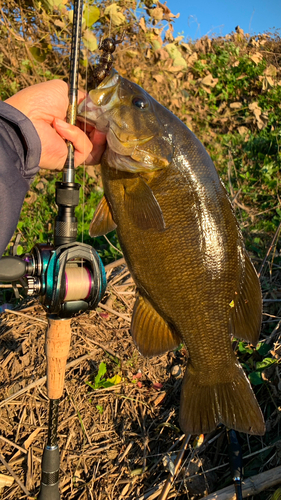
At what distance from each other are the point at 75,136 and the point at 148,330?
2.96 ft

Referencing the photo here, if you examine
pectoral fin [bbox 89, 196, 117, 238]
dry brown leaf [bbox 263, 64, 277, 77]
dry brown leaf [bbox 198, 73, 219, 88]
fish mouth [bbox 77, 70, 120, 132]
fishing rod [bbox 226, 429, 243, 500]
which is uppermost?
dry brown leaf [bbox 263, 64, 277, 77]

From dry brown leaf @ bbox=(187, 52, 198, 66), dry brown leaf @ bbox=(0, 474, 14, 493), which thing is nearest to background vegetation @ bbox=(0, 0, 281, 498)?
dry brown leaf @ bbox=(187, 52, 198, 66)

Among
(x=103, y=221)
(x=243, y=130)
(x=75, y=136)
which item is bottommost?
(x=103, y=221)

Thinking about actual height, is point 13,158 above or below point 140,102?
below

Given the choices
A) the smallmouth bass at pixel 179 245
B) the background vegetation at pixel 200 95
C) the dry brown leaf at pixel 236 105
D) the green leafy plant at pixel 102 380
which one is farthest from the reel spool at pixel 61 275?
the dry brown leaf at pixel 236 105

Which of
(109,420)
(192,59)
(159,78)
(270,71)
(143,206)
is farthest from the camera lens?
(192,59)

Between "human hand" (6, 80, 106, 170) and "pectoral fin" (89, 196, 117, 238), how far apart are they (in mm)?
266

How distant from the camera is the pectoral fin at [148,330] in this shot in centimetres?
176

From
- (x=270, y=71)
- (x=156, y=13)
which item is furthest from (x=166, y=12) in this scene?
(x=270, y=71)

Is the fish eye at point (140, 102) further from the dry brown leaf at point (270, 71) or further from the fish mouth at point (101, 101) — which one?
the dry brown leaf at point (270, 71)

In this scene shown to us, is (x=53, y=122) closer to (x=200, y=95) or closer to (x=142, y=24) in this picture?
(x=142, y=24)

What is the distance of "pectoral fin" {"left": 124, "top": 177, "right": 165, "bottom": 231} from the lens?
5.10ft

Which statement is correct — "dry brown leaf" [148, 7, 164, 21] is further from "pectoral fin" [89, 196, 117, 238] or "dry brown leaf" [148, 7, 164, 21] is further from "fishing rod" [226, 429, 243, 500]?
"fishing rod" [226, 429, 243, 500]

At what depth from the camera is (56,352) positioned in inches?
78.9
